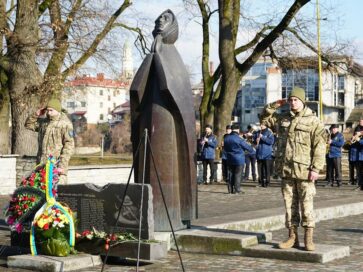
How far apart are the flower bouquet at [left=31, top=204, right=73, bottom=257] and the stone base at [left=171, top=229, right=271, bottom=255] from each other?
1.69m

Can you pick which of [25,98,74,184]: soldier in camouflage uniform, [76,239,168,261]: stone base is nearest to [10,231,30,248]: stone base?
[76,239,168,261]: stone base

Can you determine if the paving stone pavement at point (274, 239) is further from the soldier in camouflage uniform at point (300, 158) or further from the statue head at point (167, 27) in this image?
the statue head at point (167, 27)

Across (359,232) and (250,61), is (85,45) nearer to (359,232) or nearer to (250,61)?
(250,61)

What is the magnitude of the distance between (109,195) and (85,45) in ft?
56.0

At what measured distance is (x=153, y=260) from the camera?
9.87m

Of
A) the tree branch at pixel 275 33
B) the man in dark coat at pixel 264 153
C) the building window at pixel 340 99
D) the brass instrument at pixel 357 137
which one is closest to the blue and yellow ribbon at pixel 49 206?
the man in dark coat at pixel 264 153

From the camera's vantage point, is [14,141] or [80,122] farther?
[80,122]

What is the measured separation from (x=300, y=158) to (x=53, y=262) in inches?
125

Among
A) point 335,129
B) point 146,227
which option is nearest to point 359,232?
point 146,227

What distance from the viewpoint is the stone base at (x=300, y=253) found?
385 inches

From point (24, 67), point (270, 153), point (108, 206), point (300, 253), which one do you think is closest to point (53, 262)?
point (108, 206)

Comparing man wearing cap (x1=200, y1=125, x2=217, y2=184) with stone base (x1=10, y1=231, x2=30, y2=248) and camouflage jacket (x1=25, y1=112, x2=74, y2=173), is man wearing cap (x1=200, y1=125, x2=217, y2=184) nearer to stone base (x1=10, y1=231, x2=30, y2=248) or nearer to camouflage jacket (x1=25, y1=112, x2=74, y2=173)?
camouflage jacket (x1=25, y1=112, x2=74, y2=173)

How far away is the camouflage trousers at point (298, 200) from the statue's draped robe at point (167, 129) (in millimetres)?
1708

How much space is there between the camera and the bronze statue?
11055 millimetres
